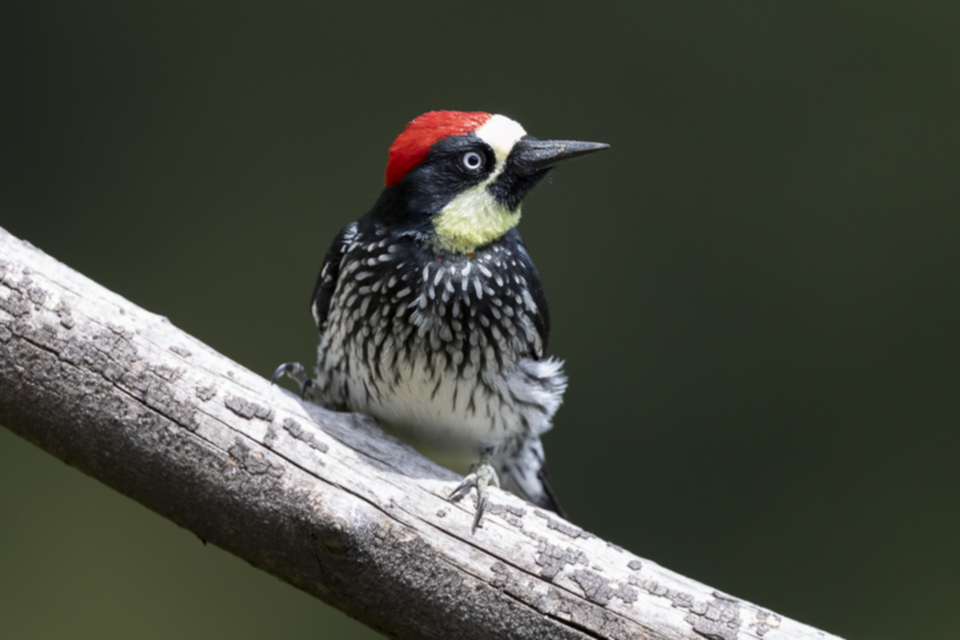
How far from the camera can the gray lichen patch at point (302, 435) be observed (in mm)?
1775

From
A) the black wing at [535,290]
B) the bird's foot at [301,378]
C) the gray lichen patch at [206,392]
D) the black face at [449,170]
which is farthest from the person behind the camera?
the bird's foot at [301,378]

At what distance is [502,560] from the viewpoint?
1705 mm

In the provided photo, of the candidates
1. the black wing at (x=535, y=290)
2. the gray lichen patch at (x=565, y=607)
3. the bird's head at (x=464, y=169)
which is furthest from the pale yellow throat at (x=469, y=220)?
the gray lichen patch at (x=565, y=607)

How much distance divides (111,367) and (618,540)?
236cm

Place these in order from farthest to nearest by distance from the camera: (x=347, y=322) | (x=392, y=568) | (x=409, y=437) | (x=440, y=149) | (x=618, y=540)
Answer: (x=618, y=540), (x=409, y=437), (x=347, y=322), (x=440, y=149), (x=392, y=568)

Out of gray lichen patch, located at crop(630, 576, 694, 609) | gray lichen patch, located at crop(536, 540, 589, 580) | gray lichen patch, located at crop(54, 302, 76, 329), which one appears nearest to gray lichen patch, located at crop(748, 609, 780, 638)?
gray lichen patch, located at crop(630, 576, 694, 609)

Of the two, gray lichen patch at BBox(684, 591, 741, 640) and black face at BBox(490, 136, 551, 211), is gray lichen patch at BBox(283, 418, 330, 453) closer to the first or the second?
black face at BBox(490, 136, 551, 211)

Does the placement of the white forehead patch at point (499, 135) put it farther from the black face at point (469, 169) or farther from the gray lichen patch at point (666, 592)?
the gray lichen patch at point (666, 592)

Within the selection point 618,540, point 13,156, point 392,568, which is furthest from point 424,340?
point 13,156

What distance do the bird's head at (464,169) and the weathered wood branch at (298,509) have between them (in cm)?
59

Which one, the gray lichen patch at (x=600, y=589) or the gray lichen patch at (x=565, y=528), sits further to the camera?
the gray lichen patch at (x=565, y=528)

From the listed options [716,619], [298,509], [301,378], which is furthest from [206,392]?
[716,619]

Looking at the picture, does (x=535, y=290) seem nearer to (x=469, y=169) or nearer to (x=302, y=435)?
(x=469, y=169)

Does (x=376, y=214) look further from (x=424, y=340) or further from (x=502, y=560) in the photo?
(x=502, y=560)
